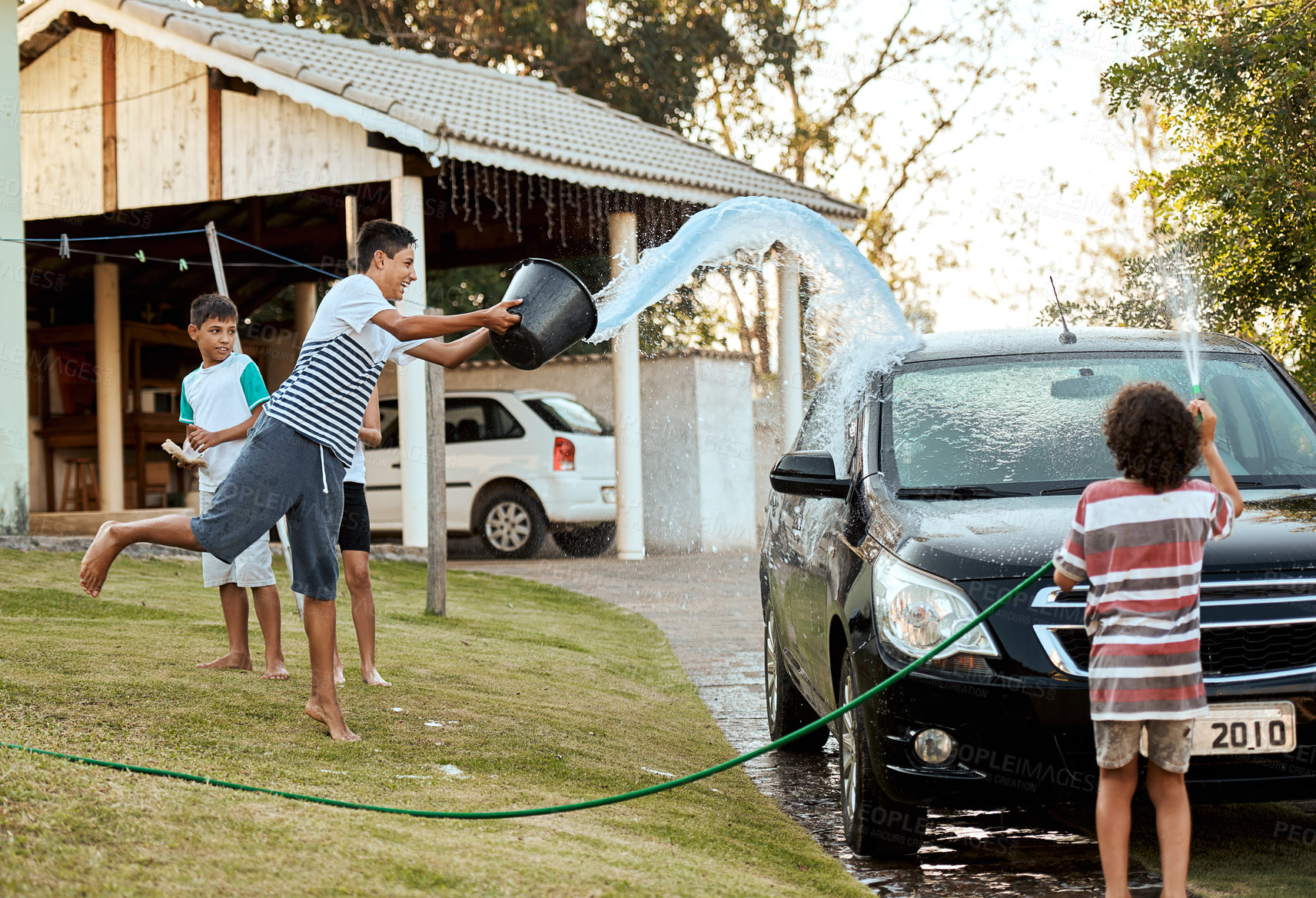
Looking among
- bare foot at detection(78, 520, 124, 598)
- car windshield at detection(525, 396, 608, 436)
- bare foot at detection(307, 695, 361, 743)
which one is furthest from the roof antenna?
car windshield at detection(525, 396, 608, 436)

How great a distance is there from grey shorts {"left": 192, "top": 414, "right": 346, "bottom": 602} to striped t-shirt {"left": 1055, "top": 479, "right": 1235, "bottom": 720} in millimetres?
2662

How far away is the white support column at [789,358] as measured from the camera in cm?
1806

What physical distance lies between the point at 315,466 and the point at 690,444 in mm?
13395

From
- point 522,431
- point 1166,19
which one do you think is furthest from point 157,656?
point 522,431

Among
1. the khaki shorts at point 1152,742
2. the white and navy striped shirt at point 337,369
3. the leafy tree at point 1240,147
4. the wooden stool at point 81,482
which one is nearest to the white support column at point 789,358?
the leafy tree at point 1240,147

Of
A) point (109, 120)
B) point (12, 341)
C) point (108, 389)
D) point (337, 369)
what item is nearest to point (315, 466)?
point (337, 369)

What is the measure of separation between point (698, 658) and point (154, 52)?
31.6ft

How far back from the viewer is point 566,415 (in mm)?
16531

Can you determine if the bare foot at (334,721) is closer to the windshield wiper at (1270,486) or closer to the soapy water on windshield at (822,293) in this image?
the soapy water on windshield at (822,293)

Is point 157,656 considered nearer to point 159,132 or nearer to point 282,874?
point 282,874

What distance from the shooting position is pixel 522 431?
16.2m

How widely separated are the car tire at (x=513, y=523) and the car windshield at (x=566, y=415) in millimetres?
890

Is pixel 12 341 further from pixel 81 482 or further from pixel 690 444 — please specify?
pixel 690 444

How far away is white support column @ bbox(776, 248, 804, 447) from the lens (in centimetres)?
1806
